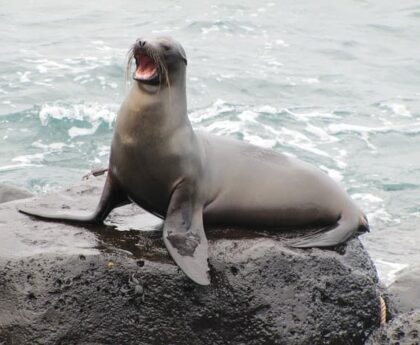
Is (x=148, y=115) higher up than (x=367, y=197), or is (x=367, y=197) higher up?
(x=148, y=115)

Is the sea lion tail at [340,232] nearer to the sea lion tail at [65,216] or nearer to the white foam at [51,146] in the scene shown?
the sea lion tail at [65,216]

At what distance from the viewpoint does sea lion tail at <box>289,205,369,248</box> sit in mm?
5543

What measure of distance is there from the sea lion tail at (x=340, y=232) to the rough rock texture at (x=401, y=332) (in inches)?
25.1

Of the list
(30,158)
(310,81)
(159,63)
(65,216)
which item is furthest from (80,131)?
(159,63)

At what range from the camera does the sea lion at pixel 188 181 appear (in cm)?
529

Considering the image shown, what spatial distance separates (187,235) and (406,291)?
97.0 inches

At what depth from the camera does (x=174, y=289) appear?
5031 mm

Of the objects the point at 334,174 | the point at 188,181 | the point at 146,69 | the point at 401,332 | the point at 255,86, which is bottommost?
the point at 255,86

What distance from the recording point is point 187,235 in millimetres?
5184

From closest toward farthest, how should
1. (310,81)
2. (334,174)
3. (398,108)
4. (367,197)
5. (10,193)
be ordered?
(10,193) < (367,197) < (334,174) < (398,108) < (310,81)

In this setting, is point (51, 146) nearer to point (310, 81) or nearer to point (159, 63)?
point (310, 81)

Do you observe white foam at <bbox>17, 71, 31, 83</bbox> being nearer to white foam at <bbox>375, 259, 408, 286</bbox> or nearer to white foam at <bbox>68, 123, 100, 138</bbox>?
white foam at <bbox>68, 123, 100, 138</bbox>

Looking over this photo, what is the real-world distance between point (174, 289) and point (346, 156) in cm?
886

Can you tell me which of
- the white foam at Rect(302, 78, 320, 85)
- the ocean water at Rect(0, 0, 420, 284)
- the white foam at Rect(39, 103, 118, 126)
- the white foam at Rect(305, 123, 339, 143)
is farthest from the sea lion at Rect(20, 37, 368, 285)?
the white foam at Rect(302, 78, 320, 85)
